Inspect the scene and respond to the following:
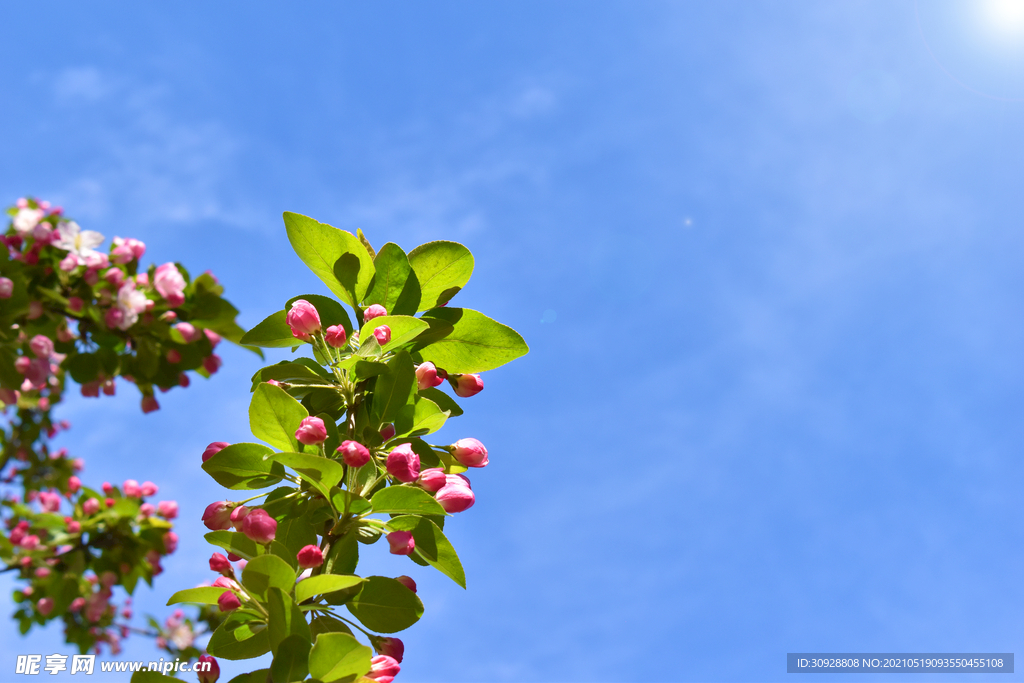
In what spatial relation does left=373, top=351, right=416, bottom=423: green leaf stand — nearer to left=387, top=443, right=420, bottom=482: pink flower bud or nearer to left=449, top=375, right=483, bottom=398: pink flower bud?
left=387, top=443, right=420, bottom=482: pink flower bud

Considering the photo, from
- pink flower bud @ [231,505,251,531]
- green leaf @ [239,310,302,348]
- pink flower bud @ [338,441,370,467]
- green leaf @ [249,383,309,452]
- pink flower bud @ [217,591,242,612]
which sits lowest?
pink flower bud @ [217,591,242,612]

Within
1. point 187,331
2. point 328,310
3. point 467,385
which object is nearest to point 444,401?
point 467,385

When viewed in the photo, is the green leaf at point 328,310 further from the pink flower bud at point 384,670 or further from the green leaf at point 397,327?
the pink flower bud at point 384,670

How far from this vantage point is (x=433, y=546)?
113 centimetres

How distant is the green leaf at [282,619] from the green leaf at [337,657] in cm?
3

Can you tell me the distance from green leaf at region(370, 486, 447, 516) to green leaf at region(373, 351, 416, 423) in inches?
7.0

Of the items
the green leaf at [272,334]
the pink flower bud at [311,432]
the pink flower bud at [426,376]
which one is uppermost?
the green leaf at [272,334]

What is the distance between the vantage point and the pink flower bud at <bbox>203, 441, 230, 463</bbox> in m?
1.17

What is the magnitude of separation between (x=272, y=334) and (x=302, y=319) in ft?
0.54

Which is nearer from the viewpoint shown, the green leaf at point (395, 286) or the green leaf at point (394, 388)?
the green leaf at point (394, 388)

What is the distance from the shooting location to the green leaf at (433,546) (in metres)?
1.13

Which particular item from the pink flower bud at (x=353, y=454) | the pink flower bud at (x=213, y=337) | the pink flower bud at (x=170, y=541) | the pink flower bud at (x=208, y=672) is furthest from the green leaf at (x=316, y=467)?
the pink flower bud at (x=170, y=541)

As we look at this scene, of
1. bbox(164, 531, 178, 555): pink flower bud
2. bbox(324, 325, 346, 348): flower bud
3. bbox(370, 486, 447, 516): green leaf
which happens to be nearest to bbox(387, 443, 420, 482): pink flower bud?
bbox(370, 486, 447, 516): green leaf

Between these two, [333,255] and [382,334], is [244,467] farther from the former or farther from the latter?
[333,255]
